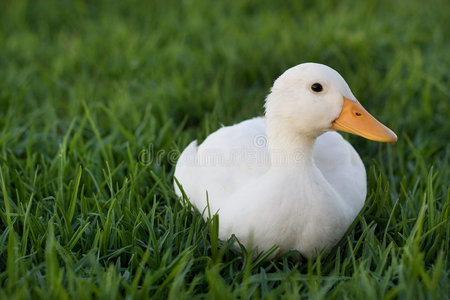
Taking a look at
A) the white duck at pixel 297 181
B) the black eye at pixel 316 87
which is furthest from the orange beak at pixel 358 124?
the black eye at pixel 316 87

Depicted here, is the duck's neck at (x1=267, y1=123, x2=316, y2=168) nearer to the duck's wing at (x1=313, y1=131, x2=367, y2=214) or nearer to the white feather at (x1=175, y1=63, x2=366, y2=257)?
the white feather at (x1=175, y1=63, x2=366, y2=257)

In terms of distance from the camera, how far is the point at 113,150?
2.88 m

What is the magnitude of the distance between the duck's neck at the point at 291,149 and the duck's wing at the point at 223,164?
142 mm

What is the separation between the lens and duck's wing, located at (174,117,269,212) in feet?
7.15

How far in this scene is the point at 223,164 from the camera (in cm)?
226

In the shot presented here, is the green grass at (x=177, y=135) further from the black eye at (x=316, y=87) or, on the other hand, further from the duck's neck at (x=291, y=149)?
the black eye at (x=316, y=87)

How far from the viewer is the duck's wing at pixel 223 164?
2.18 meters

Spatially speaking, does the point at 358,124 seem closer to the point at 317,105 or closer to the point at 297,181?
the point at 317,105

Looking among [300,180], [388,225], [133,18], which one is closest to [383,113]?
[388,225]

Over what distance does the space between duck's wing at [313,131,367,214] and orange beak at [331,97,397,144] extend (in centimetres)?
30

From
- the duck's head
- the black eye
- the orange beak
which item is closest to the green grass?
the orange beak

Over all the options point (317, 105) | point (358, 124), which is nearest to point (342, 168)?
point (358, 124)

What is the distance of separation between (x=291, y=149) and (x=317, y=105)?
0.20 metres

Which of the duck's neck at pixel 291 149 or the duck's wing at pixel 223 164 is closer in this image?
the duck's neck at pixel 291 149
